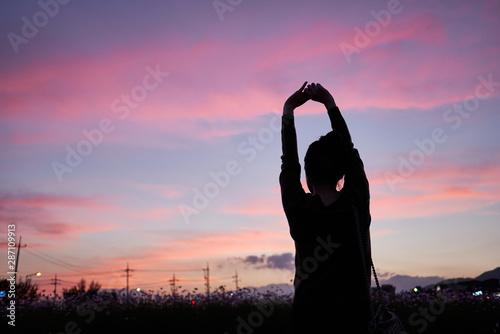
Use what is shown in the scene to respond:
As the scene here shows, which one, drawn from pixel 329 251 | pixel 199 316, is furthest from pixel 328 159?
pixel 199 316

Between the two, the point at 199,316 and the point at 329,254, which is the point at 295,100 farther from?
the point at 199,316

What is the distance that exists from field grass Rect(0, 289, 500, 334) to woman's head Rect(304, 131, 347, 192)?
28.3 feet

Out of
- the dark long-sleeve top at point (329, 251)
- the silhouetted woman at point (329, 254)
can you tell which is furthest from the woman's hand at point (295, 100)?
the dark long-sleeve top at point (329, 251)

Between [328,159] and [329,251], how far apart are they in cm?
53

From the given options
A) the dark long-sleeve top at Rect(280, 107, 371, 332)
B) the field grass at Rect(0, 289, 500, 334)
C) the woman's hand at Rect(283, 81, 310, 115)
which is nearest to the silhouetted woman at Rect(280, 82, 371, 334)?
the dark long-sleeve top at Rect(280, 107, 371, 332)

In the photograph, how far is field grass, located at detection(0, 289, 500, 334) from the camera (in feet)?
34.0

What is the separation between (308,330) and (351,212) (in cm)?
66

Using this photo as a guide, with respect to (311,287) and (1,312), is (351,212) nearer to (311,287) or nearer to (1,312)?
(311,287)

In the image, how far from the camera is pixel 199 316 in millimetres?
10867

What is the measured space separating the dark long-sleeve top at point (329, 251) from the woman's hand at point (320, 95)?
2.23 ft

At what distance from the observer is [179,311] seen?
36.5ft

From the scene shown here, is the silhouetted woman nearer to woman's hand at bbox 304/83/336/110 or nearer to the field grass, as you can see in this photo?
woman's hand at bbox 304/83/336/110

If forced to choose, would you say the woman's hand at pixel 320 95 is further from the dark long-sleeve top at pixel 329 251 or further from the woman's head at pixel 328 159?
the dark long-sleeve top at pixel 329 251

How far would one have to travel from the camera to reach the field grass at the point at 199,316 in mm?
10367
